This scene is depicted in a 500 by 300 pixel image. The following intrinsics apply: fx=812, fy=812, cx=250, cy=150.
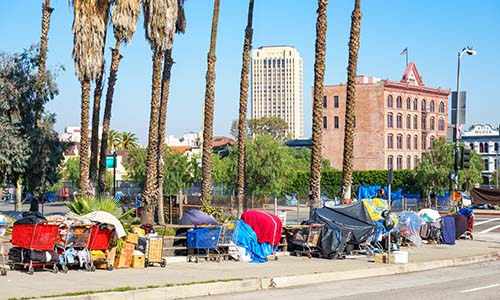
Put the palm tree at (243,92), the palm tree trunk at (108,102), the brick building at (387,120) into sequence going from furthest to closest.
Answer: the brick building at (387,120) → the palm tree trunk at (108,102) → the palm tree at (243,92)

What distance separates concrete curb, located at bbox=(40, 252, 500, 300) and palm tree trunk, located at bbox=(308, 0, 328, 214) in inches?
270

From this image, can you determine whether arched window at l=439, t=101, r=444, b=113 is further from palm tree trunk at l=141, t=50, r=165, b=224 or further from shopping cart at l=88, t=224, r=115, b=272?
shopping cart at l=88, t=224, r=115, b=272

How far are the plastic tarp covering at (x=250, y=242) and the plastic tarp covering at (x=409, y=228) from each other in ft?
24.9

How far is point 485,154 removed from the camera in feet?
383

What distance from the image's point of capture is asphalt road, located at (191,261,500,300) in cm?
1574

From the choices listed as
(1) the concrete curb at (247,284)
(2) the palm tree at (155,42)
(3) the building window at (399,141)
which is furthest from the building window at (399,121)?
(1) the concrete curb at (247,284)

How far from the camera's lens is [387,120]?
103000 millimetres

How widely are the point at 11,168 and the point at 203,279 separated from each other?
15.5 metres

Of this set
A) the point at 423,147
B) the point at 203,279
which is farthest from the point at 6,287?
the point at 423,147

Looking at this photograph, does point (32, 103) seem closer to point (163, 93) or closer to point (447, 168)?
point (163, 93)

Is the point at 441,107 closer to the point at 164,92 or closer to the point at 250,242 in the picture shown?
the point at 164,92

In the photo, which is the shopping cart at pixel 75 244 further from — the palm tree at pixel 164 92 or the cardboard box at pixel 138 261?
the palm tree at pixel 164 92

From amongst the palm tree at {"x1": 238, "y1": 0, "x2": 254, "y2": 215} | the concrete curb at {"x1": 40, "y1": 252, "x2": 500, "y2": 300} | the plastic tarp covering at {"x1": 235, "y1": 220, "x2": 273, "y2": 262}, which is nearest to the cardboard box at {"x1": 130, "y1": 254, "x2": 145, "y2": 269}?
the plastic tarp covering at {"x1": 235, "y1": 220, "x2": 273, "y2": 262}

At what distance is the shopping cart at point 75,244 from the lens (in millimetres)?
18062
